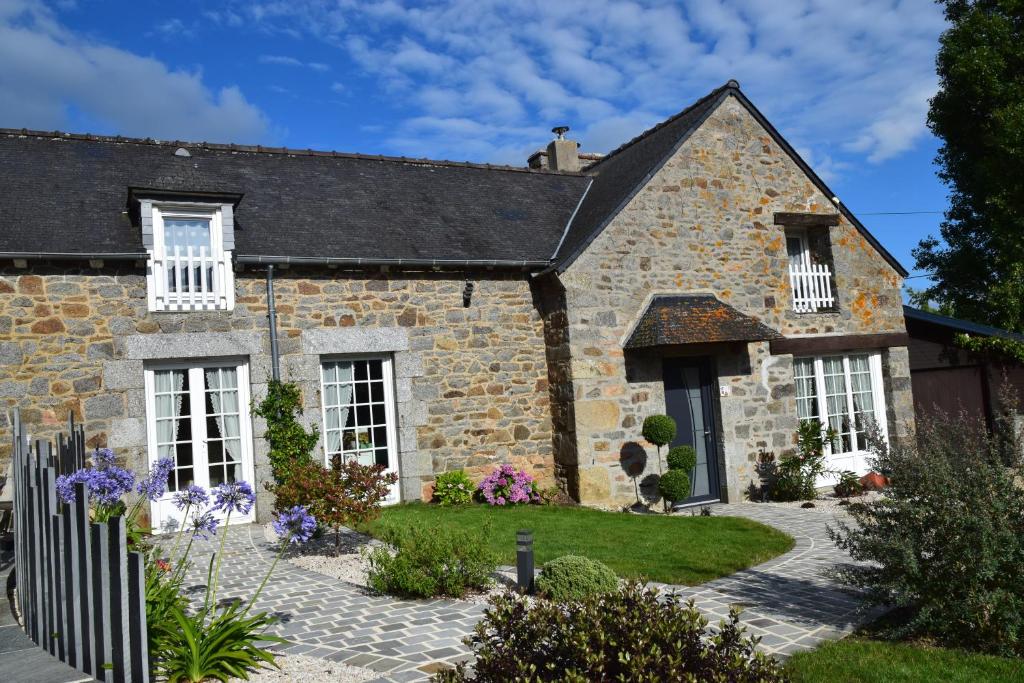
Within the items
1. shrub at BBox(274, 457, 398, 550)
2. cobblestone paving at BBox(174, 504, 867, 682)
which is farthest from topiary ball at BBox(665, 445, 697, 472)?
A: shrub at BBox(274, 457, 398, 550)

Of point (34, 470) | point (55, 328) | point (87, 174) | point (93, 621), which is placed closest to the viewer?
Result: point (93, 621)

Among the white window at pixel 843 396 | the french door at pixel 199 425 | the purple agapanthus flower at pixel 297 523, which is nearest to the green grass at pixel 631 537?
the purple agapanthus flower at pixel 297 523

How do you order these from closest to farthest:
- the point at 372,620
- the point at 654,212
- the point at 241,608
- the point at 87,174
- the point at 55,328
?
the point at 372,620 < the point at 241,608 < the point at 55,328 < the point at 87,174 < the point at 654,212

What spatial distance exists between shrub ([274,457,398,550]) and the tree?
13.1 meters

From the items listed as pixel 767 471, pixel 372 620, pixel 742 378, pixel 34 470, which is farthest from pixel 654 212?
pixel 34 470

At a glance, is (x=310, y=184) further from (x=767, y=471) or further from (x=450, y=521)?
(x=767, y=471)

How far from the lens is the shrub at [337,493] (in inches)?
294

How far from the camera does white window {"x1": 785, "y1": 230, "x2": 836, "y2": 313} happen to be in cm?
1323

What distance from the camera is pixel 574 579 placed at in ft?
18.9

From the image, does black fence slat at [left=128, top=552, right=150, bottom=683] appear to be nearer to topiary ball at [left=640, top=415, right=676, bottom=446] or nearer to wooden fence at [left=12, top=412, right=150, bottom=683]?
wooden fence at [left=12, top=412, right=150, bottom=683]

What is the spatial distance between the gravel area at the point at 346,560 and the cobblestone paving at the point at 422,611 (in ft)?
0.52

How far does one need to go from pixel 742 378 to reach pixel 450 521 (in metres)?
5.48

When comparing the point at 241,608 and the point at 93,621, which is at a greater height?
the point at 93,621

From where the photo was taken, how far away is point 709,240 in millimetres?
12297
